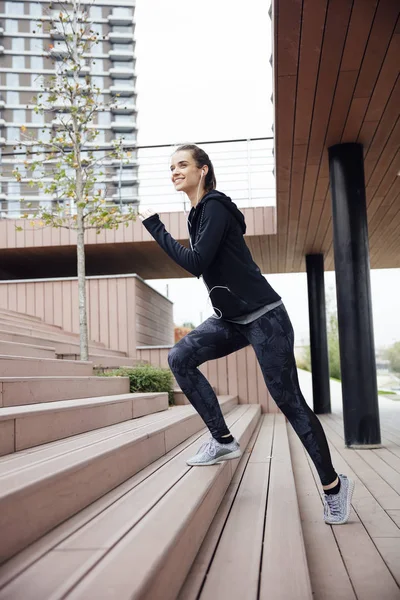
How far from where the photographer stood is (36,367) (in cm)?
397

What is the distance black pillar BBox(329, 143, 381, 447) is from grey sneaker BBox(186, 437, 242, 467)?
289cm

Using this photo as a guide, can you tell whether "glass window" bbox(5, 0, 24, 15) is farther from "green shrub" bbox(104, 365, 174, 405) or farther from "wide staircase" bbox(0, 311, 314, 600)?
"wide staircase" bbox(0, 311, 314, 600)

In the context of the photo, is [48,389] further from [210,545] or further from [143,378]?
[143,378]

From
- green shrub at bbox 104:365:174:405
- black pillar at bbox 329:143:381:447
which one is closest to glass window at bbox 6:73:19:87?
green shrub at bbox 104:365:174:405

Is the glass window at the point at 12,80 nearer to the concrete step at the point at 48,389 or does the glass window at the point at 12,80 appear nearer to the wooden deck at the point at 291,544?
the concrete step at the point at 48,389

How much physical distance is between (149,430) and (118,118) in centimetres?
5856

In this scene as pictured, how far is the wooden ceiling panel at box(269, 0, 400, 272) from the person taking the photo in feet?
12.9

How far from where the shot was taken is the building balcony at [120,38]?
59.4m

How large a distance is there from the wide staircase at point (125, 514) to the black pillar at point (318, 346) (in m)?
7.17

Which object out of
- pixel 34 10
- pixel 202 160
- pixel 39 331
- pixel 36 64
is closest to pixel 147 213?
pixel 202 160

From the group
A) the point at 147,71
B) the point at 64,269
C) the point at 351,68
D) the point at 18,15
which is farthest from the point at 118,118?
the point at 351,68

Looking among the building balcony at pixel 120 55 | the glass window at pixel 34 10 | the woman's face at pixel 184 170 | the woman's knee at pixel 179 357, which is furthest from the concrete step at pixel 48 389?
the glass window at pixel 34 10

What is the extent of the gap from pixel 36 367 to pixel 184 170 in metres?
Result: 1.96

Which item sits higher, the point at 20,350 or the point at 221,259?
the point at 221,259
